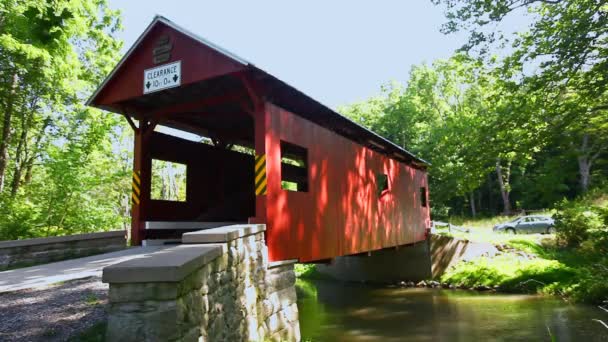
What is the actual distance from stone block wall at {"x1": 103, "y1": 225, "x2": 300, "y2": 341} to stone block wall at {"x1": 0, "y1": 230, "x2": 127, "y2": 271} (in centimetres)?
393

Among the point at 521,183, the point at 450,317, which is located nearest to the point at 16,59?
the point at 450,317

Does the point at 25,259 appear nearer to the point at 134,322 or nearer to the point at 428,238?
the point at 134,322

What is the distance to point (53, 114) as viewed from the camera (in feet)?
44.0

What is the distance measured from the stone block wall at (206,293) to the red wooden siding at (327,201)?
658mm

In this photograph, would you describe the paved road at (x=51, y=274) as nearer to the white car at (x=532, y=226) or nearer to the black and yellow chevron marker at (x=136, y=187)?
the black and yellow chevron marker at (x=136, y=187)

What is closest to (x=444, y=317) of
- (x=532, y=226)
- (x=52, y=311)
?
→ (x=52, y=311)

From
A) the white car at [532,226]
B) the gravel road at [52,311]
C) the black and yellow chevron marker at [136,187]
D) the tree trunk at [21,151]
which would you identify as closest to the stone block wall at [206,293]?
the gravel road at [52,311]

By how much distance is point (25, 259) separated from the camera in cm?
704

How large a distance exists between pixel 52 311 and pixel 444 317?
9.01 metres

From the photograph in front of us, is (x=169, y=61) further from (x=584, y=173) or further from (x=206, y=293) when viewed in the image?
(x=584, y=173)

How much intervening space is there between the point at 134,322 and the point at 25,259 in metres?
5.76

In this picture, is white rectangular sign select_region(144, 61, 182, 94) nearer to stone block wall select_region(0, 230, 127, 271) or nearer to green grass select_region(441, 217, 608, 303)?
stone block wall select_region(0, 230, 127, 271)

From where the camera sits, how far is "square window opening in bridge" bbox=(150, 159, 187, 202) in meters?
23.9

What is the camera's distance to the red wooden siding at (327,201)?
20.8 ft
